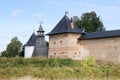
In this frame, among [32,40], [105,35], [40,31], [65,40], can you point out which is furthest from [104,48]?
[32,40]

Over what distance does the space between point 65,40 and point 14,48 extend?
21.4 meters

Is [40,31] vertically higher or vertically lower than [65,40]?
higher

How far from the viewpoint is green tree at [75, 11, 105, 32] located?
5762 centimetres

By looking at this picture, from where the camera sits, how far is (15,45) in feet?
209

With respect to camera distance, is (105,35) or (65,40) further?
(65,40)

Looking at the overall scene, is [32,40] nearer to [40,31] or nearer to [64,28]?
[40,31]

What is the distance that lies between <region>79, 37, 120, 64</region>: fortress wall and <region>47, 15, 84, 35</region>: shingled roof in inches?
89.5

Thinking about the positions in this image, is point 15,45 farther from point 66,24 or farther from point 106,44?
point 106,44

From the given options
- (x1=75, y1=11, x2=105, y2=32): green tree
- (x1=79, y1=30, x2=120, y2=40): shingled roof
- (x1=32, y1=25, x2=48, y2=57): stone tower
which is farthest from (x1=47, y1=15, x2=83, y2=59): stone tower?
(x1=75, y1=11, x2=105, y2=32): green tree

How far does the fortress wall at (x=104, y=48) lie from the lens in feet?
126

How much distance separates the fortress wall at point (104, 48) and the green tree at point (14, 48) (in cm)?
2041

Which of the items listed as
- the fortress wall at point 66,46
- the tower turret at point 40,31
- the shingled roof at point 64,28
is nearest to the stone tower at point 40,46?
the tower turret at point 40,31

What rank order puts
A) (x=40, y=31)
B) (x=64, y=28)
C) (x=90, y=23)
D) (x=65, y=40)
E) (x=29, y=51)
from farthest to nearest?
(x=90, y=23) → (x=40, y=31) → (x=29, y=51) → (x=64, y=28) → (x=65, y=40)

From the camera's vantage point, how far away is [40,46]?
1941 inches
